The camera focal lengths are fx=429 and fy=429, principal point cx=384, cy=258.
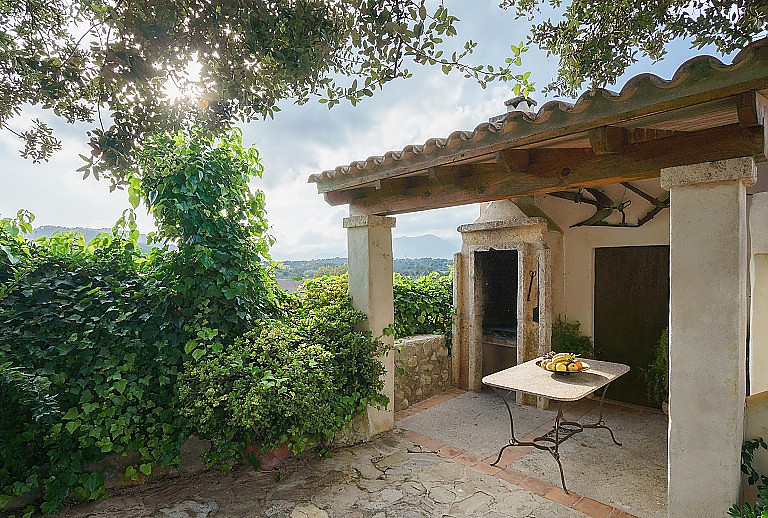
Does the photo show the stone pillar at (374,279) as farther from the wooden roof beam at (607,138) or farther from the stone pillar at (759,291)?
the stone pillar at (759,291)

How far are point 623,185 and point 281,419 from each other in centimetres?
483

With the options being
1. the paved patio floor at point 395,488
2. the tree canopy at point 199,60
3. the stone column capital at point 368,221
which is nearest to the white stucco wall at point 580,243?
the paved patio floor at point 395,488

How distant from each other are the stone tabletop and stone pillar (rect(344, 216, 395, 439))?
130 cm

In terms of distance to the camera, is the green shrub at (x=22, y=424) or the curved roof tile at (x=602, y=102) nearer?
the curved roof tile at (x=602, y=102)

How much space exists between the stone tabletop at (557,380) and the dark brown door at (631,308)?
1.42 m

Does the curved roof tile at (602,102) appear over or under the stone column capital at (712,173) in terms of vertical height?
over

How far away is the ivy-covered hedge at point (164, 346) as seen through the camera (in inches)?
130

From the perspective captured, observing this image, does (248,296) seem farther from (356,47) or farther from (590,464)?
(590,464)

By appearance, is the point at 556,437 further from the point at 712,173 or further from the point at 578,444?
the point at 712,173

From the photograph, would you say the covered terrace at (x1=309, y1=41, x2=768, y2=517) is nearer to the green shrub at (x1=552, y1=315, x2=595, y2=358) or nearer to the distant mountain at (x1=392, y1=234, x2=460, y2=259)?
the distant mountain at (x1=392, y1=234, x2=460, y2=259)

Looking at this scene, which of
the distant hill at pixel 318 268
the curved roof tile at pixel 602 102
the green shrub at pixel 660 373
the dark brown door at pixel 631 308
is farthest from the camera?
the dark brown door at pixel 631 308

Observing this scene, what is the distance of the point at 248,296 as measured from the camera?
4.19 meters

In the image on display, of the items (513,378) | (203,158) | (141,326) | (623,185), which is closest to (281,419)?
(141,326)

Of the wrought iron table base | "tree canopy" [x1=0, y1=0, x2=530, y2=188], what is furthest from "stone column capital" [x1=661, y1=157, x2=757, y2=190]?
the wrought iron table base
